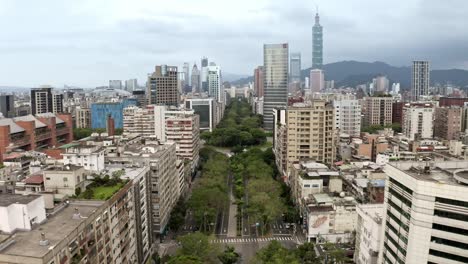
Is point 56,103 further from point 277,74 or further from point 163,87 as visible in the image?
point 277,74

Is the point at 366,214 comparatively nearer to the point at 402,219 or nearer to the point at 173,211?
the point at 402,219

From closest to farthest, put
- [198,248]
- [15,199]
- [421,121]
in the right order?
1. [15,199]
2. [198,248]
3. [421,121]

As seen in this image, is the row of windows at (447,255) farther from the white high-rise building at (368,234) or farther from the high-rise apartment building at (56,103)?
the high-rise apartment building at (56,103)

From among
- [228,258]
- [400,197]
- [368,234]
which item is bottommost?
[228,258]

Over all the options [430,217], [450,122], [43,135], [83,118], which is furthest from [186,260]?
[83,118]

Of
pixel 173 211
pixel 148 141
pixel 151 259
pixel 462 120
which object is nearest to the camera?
pixel 151 259

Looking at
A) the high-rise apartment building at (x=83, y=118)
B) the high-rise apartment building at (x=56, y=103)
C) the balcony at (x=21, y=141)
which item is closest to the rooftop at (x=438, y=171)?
the balcony at (x=21, y=141)

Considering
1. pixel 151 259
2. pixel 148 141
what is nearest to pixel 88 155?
pixel 151 259
